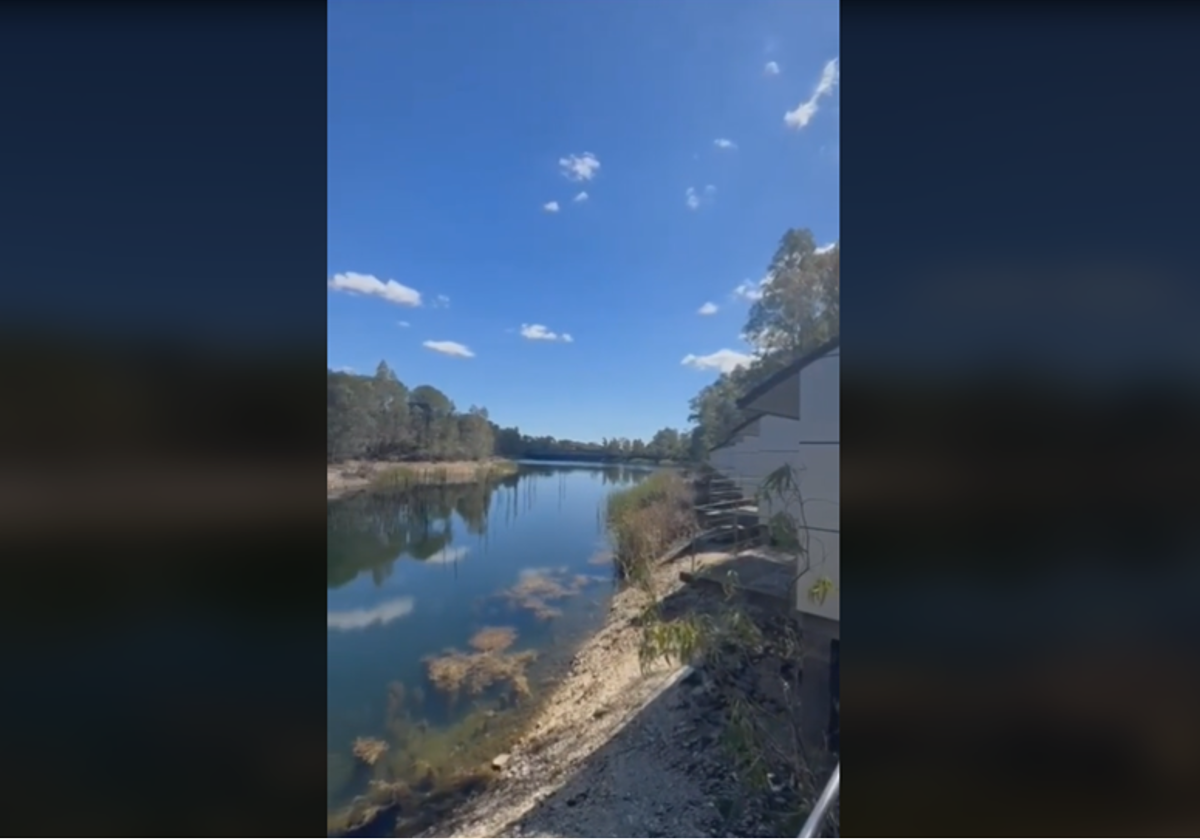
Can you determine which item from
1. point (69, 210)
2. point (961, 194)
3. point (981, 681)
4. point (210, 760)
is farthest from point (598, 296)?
point (210, 760)

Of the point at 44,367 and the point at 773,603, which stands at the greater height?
the point at 44,367

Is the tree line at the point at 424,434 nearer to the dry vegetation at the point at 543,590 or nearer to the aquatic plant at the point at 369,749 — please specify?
the dry vegetation at the point at 543,590

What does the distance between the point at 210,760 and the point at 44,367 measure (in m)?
0.74

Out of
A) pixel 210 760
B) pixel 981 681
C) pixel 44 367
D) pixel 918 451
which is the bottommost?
pixel 210 760

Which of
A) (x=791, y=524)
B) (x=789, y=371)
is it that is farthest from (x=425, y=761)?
(x=789, y=371)

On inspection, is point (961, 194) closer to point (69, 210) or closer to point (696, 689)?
point (696, 689)

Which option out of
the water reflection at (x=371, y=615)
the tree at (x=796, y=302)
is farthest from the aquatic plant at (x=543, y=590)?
the tree at (x=796, y=302)

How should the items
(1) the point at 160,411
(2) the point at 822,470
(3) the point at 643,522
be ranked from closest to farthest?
(1) the point at 160,411
(2) the point at 822,470
(3) the point at 643,522

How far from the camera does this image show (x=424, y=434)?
1144 mm

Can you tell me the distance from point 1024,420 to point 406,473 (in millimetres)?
1248

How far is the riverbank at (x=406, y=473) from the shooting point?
1057mm

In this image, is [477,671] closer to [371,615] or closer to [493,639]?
[493,639]

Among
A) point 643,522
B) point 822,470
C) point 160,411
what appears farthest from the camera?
point 643,522

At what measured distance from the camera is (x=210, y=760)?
2.76 feet
